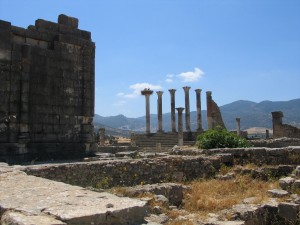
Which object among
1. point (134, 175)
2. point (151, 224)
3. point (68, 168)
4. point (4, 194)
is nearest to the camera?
point (151, 224)

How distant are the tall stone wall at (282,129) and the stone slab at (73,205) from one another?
28.2 meters

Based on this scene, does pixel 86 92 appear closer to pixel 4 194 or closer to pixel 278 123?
pixel 4 194

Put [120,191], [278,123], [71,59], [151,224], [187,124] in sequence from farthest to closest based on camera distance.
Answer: [187,124] → [278,123] → [71,59] → [120,191] → [151,224]

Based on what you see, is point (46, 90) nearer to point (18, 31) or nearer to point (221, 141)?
point (18, 31)

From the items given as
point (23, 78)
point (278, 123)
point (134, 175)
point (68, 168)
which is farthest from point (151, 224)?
point (278, 123)

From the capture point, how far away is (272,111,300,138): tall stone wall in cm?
2997

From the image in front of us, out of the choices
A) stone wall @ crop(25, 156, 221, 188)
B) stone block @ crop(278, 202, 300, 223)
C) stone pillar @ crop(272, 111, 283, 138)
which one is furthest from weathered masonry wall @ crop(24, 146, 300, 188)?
stone pillar @ crop(272, 111, 283, 138)

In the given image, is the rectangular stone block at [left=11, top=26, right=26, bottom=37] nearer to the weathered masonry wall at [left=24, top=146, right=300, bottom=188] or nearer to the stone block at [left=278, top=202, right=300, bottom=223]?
the weathered masonry wall at [left=24, top=146, right=300, bottom=188]

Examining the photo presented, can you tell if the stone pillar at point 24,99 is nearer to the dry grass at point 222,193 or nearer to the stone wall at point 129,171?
the stone wall at point 129,171

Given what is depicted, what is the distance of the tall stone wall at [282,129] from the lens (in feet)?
98.3

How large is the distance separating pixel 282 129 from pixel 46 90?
23149 mm

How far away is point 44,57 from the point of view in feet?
45.0

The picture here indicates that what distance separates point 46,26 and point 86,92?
3100 millimetres

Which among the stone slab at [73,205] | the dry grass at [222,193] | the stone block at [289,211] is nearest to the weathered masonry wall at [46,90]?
the dry grass at [222,193]
